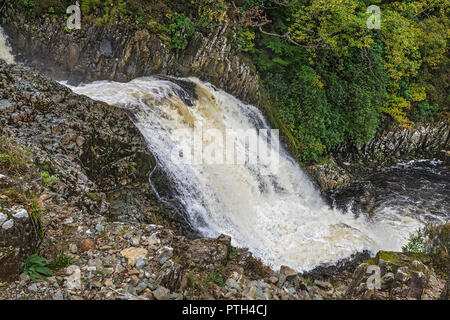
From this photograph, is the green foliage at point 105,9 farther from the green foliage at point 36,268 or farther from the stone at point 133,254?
the green foliage at point 36,268

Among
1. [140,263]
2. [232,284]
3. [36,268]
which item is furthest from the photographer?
[232,284]

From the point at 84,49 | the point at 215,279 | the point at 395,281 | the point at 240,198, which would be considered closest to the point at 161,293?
the point at 215,279

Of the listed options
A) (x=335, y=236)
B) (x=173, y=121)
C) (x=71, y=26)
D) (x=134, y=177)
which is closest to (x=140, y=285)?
(x=134, y=177)

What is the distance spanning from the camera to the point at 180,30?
9406mm

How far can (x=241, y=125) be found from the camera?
978 cm

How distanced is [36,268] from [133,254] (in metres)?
1.02

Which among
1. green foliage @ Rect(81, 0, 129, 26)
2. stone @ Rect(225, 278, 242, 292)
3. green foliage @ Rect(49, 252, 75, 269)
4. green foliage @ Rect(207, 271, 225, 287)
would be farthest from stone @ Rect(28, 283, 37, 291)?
green foliage @ Rect(81, 0, 129, 26)

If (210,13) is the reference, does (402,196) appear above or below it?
below

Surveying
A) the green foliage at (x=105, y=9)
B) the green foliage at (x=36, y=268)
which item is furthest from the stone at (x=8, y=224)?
the green foliage at (x=105, y=9)

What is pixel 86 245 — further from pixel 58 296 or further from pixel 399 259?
pixel 399 259

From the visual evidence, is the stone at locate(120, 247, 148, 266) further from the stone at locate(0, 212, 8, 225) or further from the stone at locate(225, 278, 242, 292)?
the stone at locate(0, 212, 8, 225)

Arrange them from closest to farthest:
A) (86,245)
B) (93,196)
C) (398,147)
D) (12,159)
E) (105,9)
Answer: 1. (86,245)
2. (12,159)
3. (93,196)
4. (105,9)
5. (398,147)

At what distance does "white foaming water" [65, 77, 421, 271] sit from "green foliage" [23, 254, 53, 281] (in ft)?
10.6

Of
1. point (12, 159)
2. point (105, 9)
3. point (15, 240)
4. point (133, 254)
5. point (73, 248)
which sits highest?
point (105, 9)
